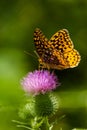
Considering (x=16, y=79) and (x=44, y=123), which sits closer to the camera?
(x=44, y=123)

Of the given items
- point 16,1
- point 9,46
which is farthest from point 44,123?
point 16,1

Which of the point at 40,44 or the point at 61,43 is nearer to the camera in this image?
the point at 40,44

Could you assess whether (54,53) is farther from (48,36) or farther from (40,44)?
(48,36)

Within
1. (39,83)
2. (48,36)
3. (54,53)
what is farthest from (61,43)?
(48,36)

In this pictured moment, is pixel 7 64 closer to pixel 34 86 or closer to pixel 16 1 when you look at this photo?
pixel 34 86

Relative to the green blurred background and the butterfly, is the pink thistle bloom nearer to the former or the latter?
the butterfly

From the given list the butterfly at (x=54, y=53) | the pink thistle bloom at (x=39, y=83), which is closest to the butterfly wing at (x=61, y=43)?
the butterfly at (x=54, y=53)

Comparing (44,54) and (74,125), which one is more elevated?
(44,54)
